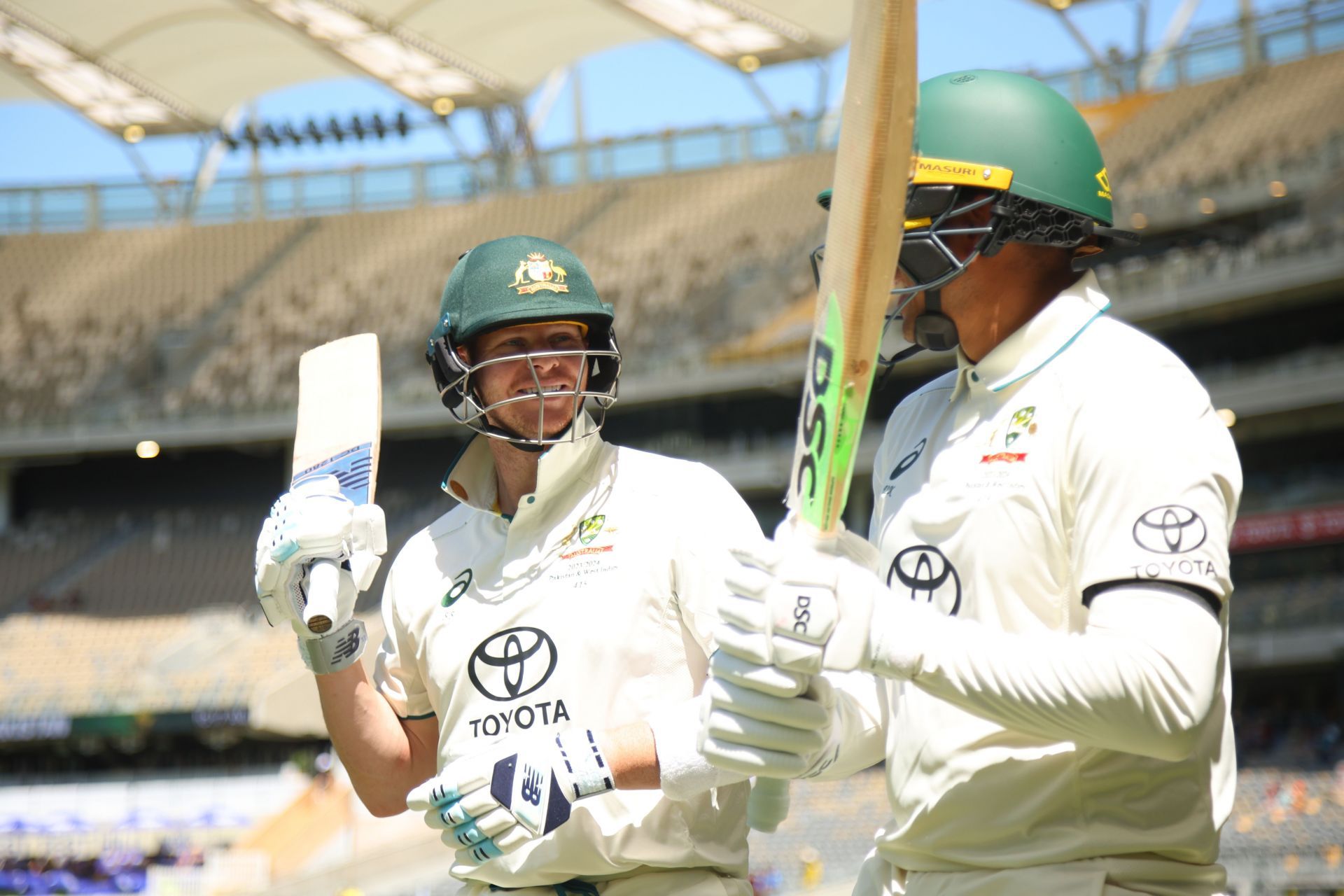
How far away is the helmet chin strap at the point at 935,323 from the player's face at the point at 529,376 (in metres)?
0.74

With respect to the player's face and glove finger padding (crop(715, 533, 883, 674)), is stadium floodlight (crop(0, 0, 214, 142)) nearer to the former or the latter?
the player's face

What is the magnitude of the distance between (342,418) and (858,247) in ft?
5.07

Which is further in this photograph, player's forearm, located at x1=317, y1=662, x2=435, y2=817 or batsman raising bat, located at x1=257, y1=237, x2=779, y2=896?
player's forearm, located at x1=317, y1=662, x2=435, y2=817

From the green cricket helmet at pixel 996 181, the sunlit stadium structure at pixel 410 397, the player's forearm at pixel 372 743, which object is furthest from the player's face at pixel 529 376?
the sunlit stadium structure at pixel 410 397

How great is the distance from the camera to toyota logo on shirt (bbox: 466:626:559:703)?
2.57 m

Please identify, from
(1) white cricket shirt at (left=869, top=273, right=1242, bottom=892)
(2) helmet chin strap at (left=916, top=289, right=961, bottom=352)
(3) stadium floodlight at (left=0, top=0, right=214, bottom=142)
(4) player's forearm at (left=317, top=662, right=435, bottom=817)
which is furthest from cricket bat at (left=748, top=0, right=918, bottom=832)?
(3) stadium floodlight at (left=0, top=0, right=214, bottom=142)

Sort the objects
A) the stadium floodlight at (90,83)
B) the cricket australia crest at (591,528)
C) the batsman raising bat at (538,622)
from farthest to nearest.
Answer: the stadium floodlight at (90,83) < the cricket australia crest at (591,528) < the batsman raising bat at (538,622)

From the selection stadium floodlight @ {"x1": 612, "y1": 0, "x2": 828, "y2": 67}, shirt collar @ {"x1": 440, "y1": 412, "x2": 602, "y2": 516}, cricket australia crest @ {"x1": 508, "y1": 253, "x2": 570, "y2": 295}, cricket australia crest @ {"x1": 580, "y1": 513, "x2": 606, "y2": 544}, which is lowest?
cricket australia crest @ {"x1": 580, "y1": 513, "x2": 606, "y2": 544}

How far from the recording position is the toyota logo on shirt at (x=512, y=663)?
2.57 meters

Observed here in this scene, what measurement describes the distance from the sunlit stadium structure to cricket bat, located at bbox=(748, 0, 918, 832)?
1116cm

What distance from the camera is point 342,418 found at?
9.82 feet

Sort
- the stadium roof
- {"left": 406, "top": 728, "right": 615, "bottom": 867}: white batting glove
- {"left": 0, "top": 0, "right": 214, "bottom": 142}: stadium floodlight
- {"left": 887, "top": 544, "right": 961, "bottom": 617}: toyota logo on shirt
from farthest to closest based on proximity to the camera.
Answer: {"left": 0, "top": 0, "right": 214, "bottom": 142}: stadium floodlight, the stadium roof, {"left": 406, "top": 728, "right": 615, "bottom": 867}: white batting glove, {"left": 887, "top": 544, "right": 961, "bottom": 617}: toyota logo on shirt

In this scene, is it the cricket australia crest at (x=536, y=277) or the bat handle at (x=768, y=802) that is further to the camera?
the cricket australia crest at (x=536, y=277)

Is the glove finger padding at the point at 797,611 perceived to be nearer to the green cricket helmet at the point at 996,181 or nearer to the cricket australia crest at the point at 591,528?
the green cricket helmet at the point at 996,181
